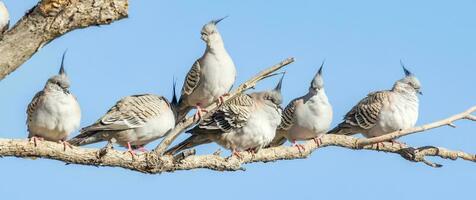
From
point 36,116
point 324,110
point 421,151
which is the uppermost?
point 36,116

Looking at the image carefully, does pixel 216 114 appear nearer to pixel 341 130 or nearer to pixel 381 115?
pixel 341 130

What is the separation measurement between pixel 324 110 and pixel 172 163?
2926 millimetres

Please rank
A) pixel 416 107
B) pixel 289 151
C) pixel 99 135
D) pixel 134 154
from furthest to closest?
pixel 416 107
pixel 289 151
pixel 99 135
pixel 134 154

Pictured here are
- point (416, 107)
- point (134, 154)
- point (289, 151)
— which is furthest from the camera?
point (416, 107)

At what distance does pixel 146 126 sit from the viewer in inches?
337

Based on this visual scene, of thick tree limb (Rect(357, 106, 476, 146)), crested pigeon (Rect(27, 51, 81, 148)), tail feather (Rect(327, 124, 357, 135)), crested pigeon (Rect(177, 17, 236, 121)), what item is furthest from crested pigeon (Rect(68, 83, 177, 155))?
tail feather (Rect(327, 124, 357, 135))

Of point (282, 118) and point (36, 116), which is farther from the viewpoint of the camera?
point (282, 118)

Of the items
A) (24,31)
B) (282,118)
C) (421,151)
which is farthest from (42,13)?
(421,151)

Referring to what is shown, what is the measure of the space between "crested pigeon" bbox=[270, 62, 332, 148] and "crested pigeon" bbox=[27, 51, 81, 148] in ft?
8.27

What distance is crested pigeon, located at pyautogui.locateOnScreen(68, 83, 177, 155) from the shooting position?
8344mm

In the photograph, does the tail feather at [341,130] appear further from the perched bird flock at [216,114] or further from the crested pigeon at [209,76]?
the crested pigeon at [209,76]

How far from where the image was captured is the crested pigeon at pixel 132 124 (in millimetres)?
8344

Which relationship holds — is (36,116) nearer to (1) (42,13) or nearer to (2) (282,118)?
(1) (42,13)

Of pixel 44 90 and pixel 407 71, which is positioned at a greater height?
pixel 44 90
